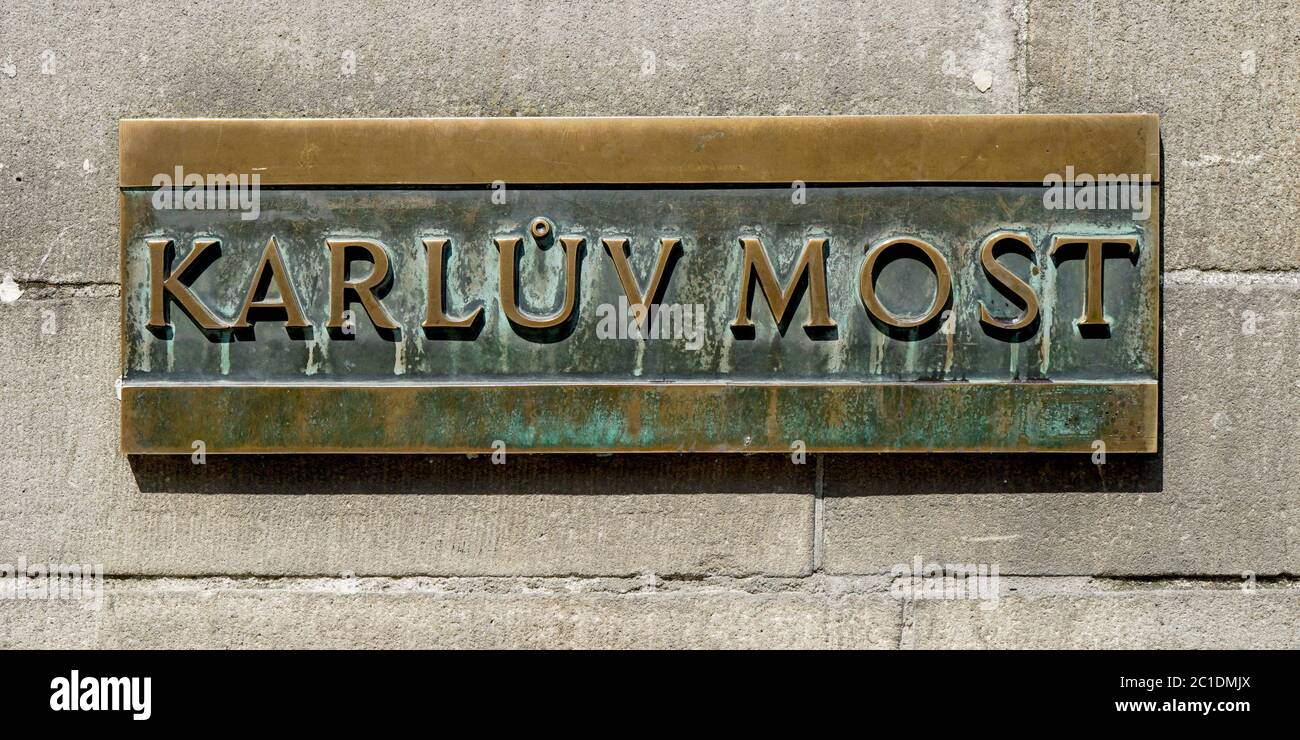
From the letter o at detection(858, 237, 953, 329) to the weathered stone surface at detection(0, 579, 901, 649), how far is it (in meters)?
0.82

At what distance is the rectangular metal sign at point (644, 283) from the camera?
9.11 ft

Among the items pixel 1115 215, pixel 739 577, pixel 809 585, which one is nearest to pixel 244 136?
pixel 739 577

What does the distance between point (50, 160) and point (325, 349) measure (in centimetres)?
108

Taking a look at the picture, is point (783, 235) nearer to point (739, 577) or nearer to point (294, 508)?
point (739, 577)

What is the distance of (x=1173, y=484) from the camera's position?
2.91 metres

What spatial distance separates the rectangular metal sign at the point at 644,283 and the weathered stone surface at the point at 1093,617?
0.50 m

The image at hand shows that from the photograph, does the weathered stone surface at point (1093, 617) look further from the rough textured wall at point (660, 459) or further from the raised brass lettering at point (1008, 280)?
the raised brass lettering at point (1008, 280)

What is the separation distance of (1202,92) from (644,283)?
1819 mm

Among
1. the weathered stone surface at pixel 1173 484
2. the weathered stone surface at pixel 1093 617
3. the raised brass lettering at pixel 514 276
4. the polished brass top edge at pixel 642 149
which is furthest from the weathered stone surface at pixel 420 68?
the weathered stone surface at pixel 1093 617

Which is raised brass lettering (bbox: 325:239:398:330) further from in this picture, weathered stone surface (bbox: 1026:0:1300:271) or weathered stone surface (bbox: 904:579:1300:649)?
weathered stone surface (bbox: 1026:0:1300:271)

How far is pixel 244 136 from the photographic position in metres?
2.80

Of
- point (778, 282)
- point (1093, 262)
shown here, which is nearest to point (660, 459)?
point (778, 282)

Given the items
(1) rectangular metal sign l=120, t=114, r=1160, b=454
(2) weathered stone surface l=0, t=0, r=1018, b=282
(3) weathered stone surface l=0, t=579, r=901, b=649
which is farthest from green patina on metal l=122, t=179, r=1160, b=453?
(3) weathered stone surface l=0, t=579, r=901, b=649

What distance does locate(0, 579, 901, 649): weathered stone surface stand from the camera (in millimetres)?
2930
